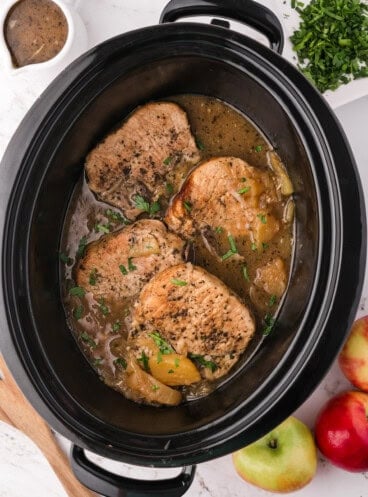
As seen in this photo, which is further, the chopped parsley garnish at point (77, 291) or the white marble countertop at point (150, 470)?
the white marble countertop at point (150, 470)

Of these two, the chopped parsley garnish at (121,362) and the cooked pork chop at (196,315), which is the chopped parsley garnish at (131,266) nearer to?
the cooked pork chop at (196,315)

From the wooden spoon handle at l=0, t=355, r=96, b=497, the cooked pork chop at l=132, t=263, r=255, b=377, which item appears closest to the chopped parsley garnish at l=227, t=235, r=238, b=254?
the cooked pork chop at l=132, t=263, r=255, b=377

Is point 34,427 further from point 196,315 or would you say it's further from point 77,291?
point 196,315

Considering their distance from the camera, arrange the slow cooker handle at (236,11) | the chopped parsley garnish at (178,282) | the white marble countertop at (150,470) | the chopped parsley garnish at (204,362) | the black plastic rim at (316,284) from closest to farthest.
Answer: the black plastic rim at (316,284)
the slow cooker handle at (236,11)
the chopped parsley garnish at (178,282)
the chopped parsley garnish at (204,362)
the white marble countertop at (150,470)

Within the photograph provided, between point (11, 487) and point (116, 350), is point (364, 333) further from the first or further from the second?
point (11, 487)

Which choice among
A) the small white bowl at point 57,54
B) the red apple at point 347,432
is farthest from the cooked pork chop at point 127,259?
the red apple at point 347,432

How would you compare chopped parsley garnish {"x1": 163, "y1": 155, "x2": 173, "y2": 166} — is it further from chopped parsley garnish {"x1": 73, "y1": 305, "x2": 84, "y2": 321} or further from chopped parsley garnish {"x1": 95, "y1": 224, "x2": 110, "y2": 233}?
chopped parsley garnish {"x1": 73, "y1": 305, "x2": 84, "y2": 321}

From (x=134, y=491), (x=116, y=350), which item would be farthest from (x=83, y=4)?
(x=134, y=491)
